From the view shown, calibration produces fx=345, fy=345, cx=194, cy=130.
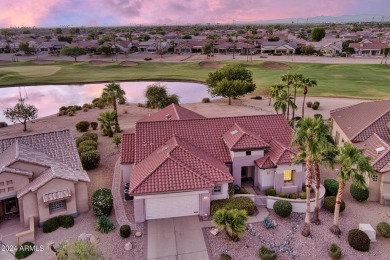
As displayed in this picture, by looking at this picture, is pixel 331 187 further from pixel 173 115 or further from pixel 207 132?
pixel 173 115

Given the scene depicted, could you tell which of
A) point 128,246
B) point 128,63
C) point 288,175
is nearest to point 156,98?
point 288,175

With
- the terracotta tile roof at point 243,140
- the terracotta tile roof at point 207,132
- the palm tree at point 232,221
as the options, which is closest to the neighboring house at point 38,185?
the terracotta tile roof at point 207,132

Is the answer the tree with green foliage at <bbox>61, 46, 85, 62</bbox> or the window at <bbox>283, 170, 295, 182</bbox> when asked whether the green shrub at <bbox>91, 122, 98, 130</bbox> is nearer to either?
the window at <bbox>283, 170, 295, 182</bbox>

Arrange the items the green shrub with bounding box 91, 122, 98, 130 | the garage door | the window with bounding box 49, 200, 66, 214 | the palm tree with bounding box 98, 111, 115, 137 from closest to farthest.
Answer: the window with bounding box 49, 200, 66, 214 → the garage door → the palm tree with bounding box 98, 111, 115, 137 → the green shrub with bounding box 91, 122, 98, 130

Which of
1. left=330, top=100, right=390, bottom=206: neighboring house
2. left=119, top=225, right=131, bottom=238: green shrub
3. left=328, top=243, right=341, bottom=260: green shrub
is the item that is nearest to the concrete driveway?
left=119, top=225, right=131, bottom=238: green shrub

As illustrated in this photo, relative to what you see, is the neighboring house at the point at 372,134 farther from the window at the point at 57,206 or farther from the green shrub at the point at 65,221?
the window at the point at 57,206

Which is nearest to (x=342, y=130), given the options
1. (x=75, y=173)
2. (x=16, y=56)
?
(x=75, y=173)

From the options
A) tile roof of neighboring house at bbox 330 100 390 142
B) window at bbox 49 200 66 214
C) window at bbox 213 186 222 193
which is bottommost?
window at bbox 49 200 66 214
